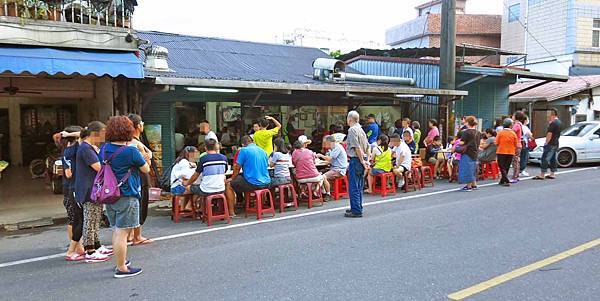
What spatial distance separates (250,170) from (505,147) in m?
6.15

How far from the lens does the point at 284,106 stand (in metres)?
13.7

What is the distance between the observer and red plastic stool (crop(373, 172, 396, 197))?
30.9 feet

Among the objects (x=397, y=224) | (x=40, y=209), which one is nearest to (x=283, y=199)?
(x=397, y=224)

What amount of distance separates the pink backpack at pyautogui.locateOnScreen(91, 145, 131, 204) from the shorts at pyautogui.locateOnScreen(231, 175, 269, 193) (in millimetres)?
2862

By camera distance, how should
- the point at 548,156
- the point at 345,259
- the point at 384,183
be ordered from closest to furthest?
the point at 345,259
the point at 384,183
the point at 548,156

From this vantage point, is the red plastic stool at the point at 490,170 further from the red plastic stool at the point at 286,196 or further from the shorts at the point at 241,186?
the shorts at the point at 241,186

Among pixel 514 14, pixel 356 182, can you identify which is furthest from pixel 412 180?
pixel 514 14

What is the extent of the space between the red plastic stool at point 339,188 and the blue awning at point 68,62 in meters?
4.29

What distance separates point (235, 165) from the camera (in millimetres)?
7480

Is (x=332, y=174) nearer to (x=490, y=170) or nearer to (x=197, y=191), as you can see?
(x=197, y=191)

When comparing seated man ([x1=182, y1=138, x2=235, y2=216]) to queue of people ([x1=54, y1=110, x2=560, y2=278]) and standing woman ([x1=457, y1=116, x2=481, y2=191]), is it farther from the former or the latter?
standing woman ([x1=457, y1=116, x2=481, y2=191])

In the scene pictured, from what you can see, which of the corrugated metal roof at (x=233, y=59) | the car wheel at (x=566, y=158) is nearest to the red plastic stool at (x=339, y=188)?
the corrugated metal roof at (x=233, y=59)

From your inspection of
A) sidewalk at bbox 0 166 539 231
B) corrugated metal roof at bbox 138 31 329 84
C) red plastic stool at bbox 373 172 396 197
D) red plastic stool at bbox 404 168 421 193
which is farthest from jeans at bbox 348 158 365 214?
corrugated metal roof at bbox 138 31 329 84

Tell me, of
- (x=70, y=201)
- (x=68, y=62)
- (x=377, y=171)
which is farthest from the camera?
(x=377, y=171)
